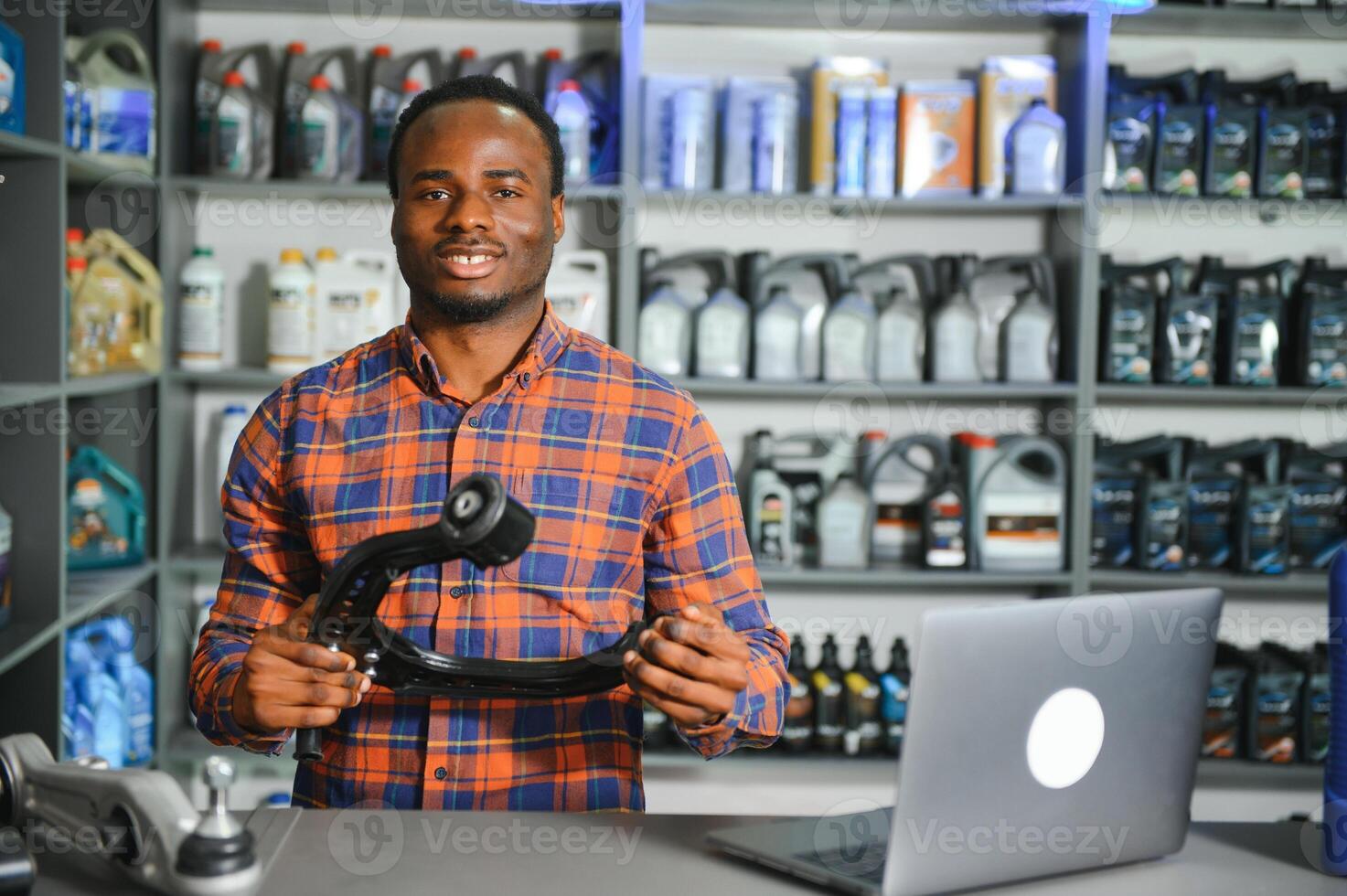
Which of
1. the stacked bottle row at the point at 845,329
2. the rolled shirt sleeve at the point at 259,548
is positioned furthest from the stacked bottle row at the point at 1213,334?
the rolled shirt sleeve at the point at 259,548

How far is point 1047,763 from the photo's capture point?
42.1 inches

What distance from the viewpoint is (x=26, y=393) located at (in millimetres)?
2191

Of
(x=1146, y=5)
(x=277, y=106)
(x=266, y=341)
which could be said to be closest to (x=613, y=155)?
(x=277, y=106)

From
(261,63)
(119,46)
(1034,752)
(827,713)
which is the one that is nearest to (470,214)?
(1034,752)

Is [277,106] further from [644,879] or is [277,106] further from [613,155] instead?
[644,879]

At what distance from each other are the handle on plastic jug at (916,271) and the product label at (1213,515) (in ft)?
2.56

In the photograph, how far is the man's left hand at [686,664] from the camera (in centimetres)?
116

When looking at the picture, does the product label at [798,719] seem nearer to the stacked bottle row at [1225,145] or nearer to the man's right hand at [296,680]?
the stacked bottle row at [1225,145]

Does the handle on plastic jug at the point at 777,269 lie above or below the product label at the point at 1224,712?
above

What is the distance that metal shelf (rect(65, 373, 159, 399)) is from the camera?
241cm

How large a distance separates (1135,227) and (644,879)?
271 cm

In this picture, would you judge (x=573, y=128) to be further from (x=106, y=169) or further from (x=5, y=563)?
(x=5, y=563)

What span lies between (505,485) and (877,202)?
2010 millimetres

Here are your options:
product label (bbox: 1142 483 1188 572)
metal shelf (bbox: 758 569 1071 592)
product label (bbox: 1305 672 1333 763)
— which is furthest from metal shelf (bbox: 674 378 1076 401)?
product label (bbox: 1305 672 1333 763)
